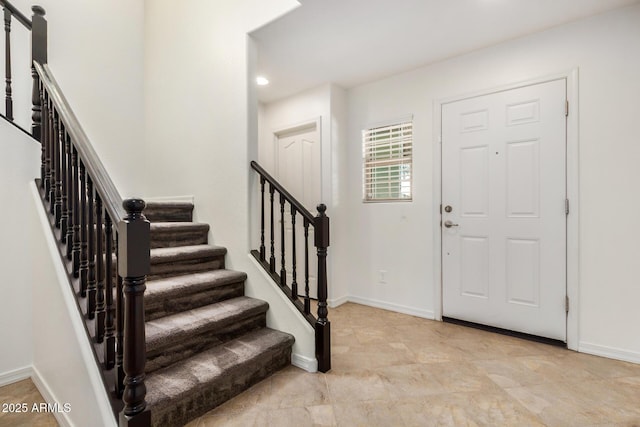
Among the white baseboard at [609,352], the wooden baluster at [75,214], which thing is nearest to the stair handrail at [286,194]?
the wooden baluster at [75,214]

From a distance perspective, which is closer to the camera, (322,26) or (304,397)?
(304,397)

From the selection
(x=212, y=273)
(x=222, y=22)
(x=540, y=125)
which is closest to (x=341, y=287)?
(x=212, y=273)

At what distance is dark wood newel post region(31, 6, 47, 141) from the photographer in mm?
1995

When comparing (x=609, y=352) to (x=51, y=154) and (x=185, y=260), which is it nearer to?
(x=185, y=260)

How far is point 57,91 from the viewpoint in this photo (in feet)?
5.36

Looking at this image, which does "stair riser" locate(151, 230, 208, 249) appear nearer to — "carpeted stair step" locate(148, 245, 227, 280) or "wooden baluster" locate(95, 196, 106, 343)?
"carpeted stair step" locate(148, 245, 227, 280)

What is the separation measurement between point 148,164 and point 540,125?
3675mm

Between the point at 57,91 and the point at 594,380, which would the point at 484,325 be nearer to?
the point at 594,380

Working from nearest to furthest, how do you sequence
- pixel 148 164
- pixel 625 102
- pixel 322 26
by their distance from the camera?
1. pixel 625 102
2. pixel 322 26
3. pixel 148 164

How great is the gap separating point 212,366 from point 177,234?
1.12 m

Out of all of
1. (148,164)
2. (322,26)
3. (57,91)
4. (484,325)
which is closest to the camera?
(57,91)

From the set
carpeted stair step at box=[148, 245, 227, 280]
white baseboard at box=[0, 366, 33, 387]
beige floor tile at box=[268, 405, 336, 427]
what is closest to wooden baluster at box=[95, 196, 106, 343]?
carpeted stair step at box=[148, 245, 227, 280]

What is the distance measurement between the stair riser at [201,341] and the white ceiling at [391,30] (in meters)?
2.14

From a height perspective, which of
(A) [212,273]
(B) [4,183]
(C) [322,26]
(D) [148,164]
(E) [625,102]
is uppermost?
(C) [322,26]
